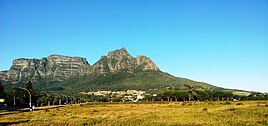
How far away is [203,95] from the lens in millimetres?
161875

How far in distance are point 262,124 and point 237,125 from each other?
1.81 meters

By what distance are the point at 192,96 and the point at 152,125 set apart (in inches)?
5460

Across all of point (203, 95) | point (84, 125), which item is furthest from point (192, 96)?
point (84, 125)

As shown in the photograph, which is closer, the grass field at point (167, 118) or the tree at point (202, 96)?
the grass field at point (167, 118)

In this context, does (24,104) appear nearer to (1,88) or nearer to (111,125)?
(1,88)

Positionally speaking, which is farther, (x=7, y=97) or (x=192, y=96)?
(x=192, y=96)

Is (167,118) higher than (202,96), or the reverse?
(167,118)

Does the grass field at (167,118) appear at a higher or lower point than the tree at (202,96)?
higher

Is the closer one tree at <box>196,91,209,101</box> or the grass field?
the grass field

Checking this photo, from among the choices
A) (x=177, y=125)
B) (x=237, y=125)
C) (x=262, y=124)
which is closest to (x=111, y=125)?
(x=177, y=125)

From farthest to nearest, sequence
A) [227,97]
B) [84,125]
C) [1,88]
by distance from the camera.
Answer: [227,97] → [1,88] → [84,125]

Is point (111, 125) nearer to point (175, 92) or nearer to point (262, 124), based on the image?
point (262, 124)

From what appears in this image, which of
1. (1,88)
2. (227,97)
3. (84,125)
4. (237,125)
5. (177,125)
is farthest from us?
(227,97)

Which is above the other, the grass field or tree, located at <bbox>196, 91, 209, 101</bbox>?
the grass field
